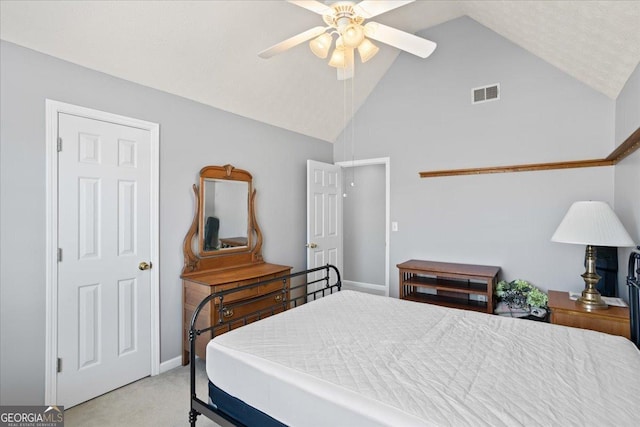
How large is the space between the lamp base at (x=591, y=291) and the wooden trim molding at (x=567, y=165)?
821mm

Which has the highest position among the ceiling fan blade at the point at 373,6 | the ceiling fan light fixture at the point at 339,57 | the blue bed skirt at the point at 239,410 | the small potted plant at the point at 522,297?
the ceiling fan blade at the point at 373,6

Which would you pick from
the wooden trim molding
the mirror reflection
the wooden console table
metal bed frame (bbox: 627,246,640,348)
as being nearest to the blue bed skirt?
the mirror reflection

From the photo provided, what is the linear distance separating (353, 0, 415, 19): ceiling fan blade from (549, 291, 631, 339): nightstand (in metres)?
2.45

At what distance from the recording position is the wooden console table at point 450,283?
338cm

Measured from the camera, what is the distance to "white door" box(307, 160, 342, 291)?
432cm

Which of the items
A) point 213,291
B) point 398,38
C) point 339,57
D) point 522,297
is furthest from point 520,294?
point 213,291

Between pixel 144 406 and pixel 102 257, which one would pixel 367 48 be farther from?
pixel 144 406

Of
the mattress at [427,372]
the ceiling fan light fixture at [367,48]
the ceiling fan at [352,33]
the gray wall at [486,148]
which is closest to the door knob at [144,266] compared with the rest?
the mattress at [427,372]

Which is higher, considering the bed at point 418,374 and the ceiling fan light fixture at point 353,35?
the ceiling fan light fixture at point 353,35

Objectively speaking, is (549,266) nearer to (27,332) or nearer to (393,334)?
(393,334)

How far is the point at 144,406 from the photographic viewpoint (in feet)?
7.87

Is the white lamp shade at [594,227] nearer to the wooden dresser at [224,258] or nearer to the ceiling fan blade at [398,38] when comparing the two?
the ceiling fan blade at [398,38]

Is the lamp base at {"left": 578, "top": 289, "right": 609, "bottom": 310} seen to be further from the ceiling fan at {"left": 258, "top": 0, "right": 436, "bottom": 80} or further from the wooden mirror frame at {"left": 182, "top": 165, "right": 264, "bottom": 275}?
the wooden mirror frame at {"left": 182, "top": 165, "right": 264, "bottom": 275}

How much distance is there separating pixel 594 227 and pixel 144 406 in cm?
349
